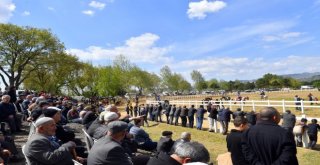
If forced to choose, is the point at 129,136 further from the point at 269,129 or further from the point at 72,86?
the point at 72,86

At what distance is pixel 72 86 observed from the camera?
2504 inches

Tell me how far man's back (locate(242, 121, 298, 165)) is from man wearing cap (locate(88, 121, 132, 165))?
1.72 metres

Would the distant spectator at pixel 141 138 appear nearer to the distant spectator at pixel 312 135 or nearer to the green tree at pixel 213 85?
the distant spectator at pixel 312 135

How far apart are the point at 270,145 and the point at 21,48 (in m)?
45.3

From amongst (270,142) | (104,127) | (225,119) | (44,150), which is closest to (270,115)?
(270,142)

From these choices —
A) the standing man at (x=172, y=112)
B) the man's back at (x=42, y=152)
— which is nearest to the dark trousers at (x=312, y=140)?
the standing man at (x=172, y=112)

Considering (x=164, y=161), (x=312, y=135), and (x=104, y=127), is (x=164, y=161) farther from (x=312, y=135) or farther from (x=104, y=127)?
(x=312, y=135)

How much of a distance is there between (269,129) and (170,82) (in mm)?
110408

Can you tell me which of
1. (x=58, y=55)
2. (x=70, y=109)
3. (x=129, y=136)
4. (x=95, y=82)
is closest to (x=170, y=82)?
(x=95, y=82)

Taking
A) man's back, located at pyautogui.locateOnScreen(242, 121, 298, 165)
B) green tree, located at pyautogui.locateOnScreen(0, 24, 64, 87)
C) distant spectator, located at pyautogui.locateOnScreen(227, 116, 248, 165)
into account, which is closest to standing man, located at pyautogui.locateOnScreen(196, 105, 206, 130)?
distant spectator, located at pyautogui.locateOnScreen(227, 116, 248, 165)

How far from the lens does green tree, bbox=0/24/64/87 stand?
148 feet

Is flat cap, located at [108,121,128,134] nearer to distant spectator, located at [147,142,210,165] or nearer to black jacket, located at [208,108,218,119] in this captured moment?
distant spectator, located at [147,142,210,165]

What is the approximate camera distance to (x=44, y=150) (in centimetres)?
480

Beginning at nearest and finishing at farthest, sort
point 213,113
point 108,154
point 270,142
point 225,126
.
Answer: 1. point 108,154
2. point 270,142
3. point 225,126
4. point 213,113
